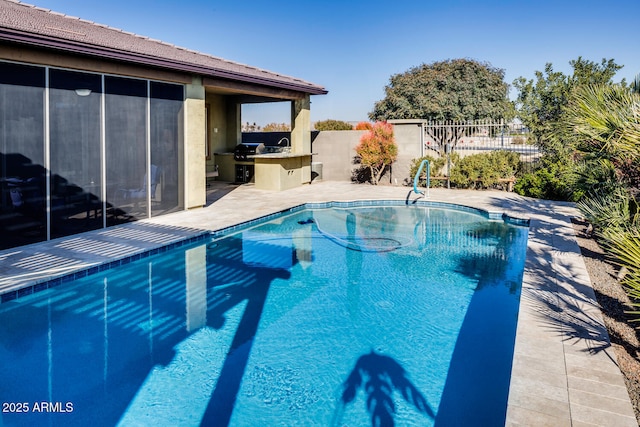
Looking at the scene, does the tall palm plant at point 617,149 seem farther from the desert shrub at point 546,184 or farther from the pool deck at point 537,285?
the desert shrub at point 546,184

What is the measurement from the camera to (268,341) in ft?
18.4

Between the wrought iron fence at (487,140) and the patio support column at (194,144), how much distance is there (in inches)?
357

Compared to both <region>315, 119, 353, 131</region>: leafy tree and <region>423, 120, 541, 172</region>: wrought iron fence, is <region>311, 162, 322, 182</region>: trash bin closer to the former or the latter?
<region>423, 120, 541, 172</region>: wrought iron fence

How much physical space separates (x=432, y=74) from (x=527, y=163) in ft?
42.7

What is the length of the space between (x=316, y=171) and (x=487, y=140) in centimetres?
667

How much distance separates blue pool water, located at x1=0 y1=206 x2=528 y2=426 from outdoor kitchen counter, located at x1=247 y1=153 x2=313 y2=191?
7.03 meters

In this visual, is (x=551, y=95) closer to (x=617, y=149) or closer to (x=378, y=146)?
(x=378, y=146)

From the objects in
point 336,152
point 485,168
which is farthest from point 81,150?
point 485,168

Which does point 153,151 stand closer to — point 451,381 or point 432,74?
point 451,381

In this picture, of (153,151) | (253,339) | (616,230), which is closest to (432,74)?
(153,151)

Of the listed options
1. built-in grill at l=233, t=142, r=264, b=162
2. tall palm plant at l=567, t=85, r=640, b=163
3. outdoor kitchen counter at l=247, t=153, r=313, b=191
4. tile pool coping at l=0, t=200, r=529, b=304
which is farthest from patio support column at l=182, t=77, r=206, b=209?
tall palm plant at l=567, t=85, r=640, b=163

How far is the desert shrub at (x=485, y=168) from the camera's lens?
54.0ft

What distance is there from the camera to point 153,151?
10.9 meters

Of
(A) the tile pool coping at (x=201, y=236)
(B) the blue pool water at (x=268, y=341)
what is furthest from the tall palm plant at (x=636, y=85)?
(A) the tile pool coping at (x=201, y=236)
